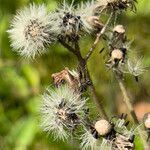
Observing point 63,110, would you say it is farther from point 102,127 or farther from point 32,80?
point 32,80

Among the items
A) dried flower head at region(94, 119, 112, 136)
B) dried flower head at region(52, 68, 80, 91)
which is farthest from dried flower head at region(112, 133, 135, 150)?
dried flower head at region(52, 68, 80, 91)

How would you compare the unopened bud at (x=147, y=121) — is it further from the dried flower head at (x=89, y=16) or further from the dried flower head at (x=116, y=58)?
the dried flower head at (x=89, y=16)

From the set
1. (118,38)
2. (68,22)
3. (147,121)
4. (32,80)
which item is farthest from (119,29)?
(32,80)

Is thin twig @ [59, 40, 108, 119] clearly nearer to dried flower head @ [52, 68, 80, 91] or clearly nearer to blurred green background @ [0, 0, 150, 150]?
dried flower head @ [52, 68, 80, 91]

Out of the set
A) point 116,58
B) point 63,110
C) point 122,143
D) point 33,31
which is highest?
point 33,31

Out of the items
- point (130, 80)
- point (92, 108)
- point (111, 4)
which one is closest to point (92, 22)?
point (111, 4)

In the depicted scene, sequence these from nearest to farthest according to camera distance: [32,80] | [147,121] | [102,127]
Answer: [102,127] → [147,121] → [32,80]

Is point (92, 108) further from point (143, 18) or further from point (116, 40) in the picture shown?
point (143, 18)
